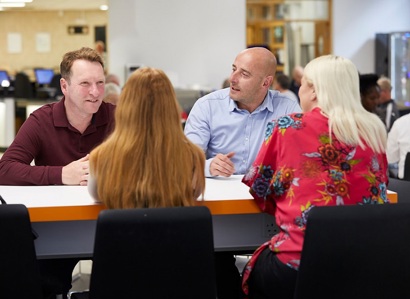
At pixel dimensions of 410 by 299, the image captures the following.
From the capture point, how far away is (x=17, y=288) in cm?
248

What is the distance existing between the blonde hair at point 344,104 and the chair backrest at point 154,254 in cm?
58

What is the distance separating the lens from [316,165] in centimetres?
262

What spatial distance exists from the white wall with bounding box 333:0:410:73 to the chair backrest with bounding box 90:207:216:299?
12178mm

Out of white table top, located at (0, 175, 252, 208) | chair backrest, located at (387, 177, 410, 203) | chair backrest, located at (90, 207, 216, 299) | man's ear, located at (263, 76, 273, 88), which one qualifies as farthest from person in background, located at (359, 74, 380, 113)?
chair backrest, located at (90, 207, 216, 299)

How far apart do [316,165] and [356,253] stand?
0.32 meters

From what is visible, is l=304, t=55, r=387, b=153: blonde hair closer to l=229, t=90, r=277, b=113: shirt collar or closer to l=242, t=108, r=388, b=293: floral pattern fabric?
l=242, t=108, r=388, b=293: floral pattern fabric

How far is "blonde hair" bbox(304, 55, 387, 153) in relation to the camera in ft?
8.65

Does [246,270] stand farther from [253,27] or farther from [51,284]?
[253,27]

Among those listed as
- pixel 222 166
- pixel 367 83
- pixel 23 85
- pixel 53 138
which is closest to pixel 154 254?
pixel 222 166

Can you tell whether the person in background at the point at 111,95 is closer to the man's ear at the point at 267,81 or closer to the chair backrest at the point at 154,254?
the man's ear at the point at 267,81

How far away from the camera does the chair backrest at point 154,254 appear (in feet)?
7.64

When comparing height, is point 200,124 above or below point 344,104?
below

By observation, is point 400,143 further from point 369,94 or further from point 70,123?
point 70,123

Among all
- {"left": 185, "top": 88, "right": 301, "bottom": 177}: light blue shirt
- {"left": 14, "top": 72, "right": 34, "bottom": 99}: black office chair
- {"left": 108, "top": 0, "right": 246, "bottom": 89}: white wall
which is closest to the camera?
{"left": 185, "top": 88, "right": 301, "bottom": 177}: light blue shirt
